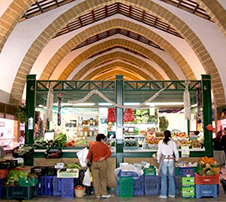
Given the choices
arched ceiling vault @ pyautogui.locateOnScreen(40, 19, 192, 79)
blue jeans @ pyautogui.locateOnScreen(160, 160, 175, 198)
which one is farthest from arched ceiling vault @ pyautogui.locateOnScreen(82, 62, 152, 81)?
blue jeans @ pyautogui.locateOnScreen(160, 160, 175, 198)

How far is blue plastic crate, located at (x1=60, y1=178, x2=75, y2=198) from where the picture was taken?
6200 millimetres

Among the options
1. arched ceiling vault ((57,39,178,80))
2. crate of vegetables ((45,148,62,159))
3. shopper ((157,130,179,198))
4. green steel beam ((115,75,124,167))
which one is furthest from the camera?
arched ceiling vault ((57,39,178,80))

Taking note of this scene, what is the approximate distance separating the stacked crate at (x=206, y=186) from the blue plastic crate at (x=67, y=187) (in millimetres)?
2686

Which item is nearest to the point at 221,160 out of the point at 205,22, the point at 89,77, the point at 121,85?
the point at 205,22

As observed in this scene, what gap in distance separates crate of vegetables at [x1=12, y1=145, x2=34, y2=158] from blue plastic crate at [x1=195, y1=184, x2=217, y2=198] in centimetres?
395

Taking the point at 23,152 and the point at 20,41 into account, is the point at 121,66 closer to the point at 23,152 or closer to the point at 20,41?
the point at 20,41

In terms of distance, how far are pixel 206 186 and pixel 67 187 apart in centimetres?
300

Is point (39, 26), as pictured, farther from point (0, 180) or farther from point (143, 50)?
point (143, 50)

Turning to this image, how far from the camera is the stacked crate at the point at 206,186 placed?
612 centimetres

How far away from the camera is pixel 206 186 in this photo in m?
6.15

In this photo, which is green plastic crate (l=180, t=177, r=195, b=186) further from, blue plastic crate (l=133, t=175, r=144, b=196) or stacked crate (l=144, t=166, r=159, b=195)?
blue plastic crate (l=133, t=175, r=144, b=196)

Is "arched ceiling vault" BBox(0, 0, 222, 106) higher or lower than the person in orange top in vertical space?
higher

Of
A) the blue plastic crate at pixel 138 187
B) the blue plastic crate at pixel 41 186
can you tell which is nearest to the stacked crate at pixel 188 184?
the blue plastic crate at pixel 138 187

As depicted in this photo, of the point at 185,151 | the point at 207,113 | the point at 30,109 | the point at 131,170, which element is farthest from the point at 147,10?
the point at 131,170
